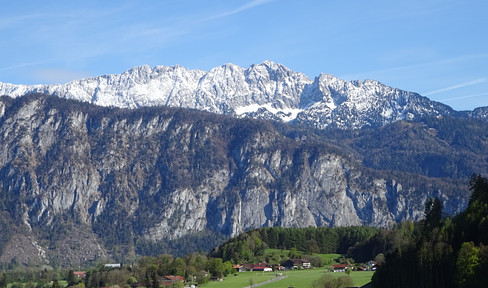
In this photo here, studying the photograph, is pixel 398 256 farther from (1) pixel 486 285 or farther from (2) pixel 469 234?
(1) pixel 486 285

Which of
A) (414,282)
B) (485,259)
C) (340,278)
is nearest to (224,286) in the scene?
(340,278)

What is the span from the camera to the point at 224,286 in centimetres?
18750

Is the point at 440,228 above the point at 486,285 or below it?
above

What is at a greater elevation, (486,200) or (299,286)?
(486,200)

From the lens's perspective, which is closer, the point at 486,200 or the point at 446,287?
the point at 446,287

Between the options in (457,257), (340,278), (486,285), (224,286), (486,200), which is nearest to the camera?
(486,285)

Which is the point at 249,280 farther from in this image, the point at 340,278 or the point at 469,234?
the point at 469,234

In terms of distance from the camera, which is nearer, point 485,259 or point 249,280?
point 485,259

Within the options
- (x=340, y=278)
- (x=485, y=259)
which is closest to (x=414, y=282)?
(x=485, y=259)

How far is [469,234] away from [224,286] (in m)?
64.6

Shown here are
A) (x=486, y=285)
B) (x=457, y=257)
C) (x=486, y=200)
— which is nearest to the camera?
(x=486, y=285)

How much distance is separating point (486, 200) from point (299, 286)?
44.0m

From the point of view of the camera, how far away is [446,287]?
5202 inches

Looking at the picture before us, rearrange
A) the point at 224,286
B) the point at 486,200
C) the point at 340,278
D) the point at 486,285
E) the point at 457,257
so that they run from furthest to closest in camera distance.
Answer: the point at 224,286
the point at 340,278
the point at 486,200
the point at 457,257
the point at 486,285
